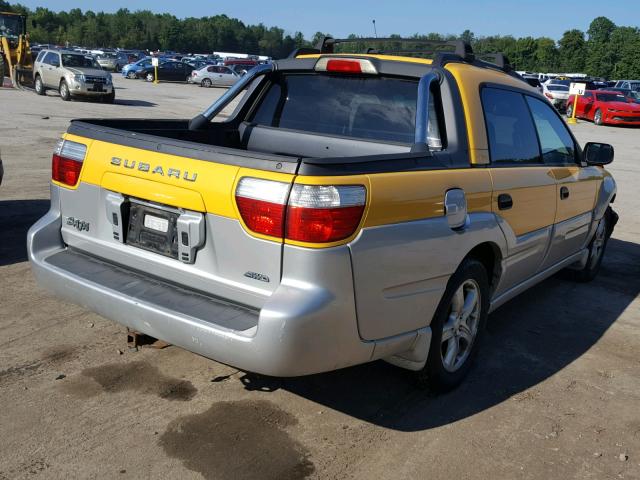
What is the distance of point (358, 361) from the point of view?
124 inches

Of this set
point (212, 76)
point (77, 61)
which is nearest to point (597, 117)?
point (77, 61)

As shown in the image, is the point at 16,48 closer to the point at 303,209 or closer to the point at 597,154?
the point at 597,154

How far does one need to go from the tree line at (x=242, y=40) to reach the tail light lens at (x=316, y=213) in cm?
8650

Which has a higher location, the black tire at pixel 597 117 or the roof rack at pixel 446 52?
the roof rack at pixel 446 52

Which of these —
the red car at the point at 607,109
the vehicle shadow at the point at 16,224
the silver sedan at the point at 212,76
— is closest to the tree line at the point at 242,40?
the silver sedan at the point at 212,76

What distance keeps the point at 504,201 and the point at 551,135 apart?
131cm

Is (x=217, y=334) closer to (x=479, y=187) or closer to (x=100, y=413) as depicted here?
(x=100, y=413)

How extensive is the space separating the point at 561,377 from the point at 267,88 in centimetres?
277

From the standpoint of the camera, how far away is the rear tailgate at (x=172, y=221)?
2992mm

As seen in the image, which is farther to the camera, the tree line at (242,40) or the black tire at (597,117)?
the tree line at (242,40)

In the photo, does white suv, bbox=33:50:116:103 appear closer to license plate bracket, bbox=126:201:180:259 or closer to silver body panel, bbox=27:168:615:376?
silver body panel, bbox=27:168:615:376

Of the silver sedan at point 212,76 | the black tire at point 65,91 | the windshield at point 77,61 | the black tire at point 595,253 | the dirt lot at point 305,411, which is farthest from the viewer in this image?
the silver sedan at point 212,76

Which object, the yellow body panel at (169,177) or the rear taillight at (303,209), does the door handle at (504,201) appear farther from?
the yellow body panel at (169,177)

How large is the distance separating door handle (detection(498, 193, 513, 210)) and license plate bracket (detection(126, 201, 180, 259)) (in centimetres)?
192
